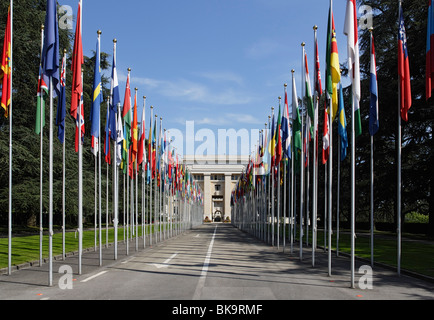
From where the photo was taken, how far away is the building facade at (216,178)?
145 metres

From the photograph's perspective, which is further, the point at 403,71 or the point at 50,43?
the point at 403,71

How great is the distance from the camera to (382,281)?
47.2ft

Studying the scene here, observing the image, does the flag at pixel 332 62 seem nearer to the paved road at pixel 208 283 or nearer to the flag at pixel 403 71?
the flag at pixel 403 71

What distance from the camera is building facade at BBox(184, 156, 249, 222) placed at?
14538 centimetres

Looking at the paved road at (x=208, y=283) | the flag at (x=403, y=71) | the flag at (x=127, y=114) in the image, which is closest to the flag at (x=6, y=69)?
the paved road at (x=208, y=283)

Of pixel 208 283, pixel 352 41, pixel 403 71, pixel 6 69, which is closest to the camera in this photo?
pixel 208 283

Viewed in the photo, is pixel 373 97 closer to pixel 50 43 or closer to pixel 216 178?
pixel 50 43

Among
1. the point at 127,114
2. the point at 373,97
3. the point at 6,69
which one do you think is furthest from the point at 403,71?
the point at 6,69

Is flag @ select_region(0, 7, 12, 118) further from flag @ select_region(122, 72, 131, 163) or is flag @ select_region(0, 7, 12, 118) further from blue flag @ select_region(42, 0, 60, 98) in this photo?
flag @ select_region(122, 72, 131, 163)

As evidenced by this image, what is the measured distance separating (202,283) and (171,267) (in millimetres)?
4787

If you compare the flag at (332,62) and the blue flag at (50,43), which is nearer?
the blue flag at (50,43)

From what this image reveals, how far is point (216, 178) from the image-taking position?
15512cm
